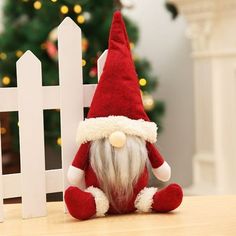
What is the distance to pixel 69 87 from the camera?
86 cm

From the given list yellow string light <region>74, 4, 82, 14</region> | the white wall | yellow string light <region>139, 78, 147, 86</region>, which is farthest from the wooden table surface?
the white wall

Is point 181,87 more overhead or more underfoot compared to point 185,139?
more overhead

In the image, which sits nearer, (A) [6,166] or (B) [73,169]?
(B) [73,169]

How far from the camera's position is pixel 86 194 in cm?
79

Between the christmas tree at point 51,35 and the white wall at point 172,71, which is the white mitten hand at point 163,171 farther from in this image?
the white wall at point 172,71

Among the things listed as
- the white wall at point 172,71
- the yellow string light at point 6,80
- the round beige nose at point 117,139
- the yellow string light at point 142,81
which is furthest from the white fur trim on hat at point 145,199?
the white wall at point 172,71

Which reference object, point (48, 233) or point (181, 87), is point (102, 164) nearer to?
point (48, 233)

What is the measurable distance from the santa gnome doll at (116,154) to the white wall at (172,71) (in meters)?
1.59

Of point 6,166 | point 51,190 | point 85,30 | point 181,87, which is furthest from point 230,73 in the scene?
point 51,190

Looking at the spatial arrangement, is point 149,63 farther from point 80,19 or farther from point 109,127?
point 109,127

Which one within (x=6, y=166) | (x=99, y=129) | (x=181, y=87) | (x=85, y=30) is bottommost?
(x=6, y=166)

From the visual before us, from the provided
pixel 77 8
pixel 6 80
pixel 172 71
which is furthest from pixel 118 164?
pixel 172 71

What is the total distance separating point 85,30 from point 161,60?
0.60m

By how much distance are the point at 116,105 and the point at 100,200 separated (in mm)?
159
